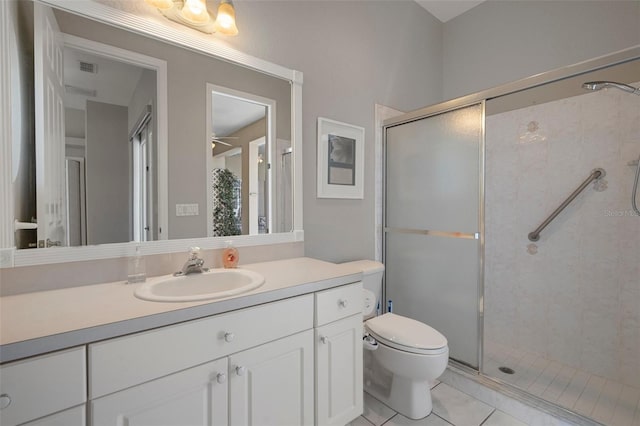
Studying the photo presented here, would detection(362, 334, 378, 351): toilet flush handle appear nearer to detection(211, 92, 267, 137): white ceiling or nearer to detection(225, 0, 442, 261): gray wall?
detection(225, 0, 442, 261): gray wall

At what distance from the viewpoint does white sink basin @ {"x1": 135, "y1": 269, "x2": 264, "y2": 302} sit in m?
1.12

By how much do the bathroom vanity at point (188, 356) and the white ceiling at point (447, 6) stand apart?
8.43 ft

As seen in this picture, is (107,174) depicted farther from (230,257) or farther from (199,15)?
(199,15)

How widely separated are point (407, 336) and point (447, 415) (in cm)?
51

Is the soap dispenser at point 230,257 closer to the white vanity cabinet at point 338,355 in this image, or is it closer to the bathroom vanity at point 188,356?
the bathroom vanity at point 188,356

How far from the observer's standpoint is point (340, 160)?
206 cm

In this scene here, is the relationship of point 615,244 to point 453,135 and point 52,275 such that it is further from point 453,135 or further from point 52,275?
point 52,275

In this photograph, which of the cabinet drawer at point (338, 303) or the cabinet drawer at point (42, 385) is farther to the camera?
the cabinet drawer at point (338, 303)

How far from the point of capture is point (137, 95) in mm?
1312

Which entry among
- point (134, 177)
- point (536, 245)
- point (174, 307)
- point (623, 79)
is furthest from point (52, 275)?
point (536, 245)

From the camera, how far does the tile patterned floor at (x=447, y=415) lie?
158 centimetres

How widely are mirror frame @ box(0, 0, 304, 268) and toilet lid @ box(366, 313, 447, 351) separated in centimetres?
70

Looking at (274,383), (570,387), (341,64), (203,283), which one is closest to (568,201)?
(570,387)

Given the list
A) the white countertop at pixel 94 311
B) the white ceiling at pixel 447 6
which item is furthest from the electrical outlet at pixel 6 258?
the white ceiling at pixel 447 6
